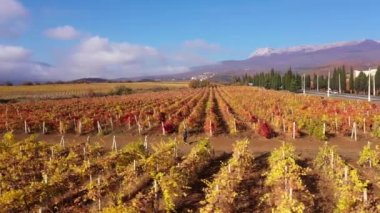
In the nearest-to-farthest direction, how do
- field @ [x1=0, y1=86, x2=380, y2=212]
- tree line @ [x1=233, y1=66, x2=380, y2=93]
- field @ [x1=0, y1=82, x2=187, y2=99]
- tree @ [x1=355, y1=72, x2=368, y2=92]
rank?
field @ [x1=0, y1=86, x2=380, y2=212], tree @ [x1=355, y1=72, x2=368, y2=92], tree line @ [x1=233, y1=66, x2=380, y2=93], field @ [x1=0, y1=82, x2=187, y2=99]

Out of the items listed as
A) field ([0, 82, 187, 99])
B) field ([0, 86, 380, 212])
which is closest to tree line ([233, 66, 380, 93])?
field ([0, 82, 187, 99])

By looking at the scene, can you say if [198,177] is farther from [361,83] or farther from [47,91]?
[47,91]

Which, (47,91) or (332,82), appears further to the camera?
(47,91)

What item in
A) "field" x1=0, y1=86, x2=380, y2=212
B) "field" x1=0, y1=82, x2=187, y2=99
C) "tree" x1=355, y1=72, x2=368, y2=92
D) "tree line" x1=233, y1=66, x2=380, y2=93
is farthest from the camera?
"field" x1=0, y1=82, x2=187, y2=99

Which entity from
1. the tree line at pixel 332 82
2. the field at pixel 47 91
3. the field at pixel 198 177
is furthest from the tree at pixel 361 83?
the field at pixel 198 177

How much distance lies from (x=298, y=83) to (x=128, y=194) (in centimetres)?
10642

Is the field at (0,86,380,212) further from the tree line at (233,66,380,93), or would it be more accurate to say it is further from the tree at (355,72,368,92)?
the tree line at (233,66,380,93)

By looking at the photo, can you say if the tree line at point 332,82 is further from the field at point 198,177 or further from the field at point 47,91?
the field at point 198,177

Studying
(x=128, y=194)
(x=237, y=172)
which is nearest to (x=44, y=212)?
(x=128, y=194)

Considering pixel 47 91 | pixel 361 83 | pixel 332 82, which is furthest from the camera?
pixel 47 91

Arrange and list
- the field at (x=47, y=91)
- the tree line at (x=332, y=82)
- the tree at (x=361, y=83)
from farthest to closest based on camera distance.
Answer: the field at (x=47, y=91) → the tree line at (x=332, y=82) → the tree at (x=361, y=83)

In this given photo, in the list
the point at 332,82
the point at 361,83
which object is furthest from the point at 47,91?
the point at 361,83

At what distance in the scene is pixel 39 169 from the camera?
23031 millimetres

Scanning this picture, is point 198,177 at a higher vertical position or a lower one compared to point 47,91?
lower
